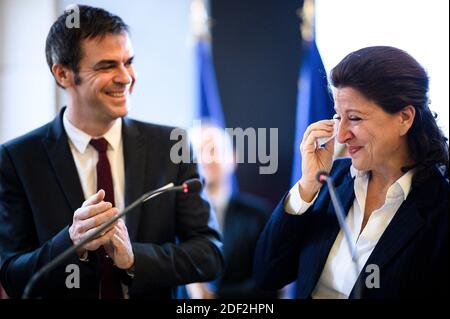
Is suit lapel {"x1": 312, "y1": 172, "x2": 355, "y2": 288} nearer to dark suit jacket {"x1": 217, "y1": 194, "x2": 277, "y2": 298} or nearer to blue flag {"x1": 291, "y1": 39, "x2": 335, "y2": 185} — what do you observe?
blue flag {"x1": 291, "y1": 39, "x2": 335, "y2": 185}

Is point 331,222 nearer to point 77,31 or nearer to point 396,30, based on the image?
point 396,30

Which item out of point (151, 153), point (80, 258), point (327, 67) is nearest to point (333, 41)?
point (327, 67)

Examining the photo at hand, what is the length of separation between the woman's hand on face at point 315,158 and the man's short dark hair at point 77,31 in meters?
0.61

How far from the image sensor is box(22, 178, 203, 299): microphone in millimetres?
1312

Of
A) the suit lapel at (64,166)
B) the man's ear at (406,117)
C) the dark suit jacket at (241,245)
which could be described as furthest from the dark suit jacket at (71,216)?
the man's ear at (406,117)

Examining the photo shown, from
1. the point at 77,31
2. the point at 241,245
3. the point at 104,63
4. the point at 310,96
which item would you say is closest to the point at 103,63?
the point at 104,63

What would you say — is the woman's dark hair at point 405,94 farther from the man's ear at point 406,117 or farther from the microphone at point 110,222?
the microphone at point 110,222

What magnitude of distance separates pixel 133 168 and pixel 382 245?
2.30 ft

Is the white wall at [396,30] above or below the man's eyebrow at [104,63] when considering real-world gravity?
above

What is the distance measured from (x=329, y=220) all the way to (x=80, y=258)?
674 millimetres

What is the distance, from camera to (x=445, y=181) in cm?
151

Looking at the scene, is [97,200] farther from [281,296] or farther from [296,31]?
[296,31]

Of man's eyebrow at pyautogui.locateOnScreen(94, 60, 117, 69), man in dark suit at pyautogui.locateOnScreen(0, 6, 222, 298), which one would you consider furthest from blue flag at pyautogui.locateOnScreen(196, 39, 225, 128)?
man's eyebrow at pyautogui.locateOnScreen(94, 60, 117, 69)

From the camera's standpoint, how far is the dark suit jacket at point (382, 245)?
1469mm
